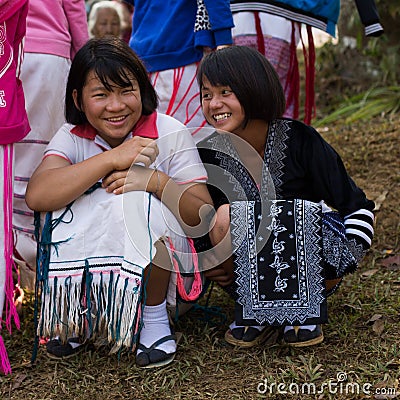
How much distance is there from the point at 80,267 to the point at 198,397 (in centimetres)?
56

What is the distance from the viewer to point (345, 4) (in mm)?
5672

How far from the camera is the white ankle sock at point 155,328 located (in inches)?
90.4

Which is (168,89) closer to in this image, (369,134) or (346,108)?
(369,134)

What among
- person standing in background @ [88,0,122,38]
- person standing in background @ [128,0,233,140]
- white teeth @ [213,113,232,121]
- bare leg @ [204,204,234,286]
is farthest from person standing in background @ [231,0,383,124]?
person standing in background @ [88,0,122,38]

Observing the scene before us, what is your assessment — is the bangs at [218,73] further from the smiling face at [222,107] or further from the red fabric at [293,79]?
the red fabric at [293,79]

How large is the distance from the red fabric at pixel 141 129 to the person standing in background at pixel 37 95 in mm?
389

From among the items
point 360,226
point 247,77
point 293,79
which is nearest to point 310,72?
point 293,79

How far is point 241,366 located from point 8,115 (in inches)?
42.6

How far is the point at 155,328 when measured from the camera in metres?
2.31

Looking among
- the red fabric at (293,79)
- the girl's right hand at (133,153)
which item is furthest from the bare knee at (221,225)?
the red fabric at (293,79)

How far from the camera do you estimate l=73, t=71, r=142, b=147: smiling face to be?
230cm

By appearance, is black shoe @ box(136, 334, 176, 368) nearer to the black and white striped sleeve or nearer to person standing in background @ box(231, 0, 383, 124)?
the black and white striped sleeve

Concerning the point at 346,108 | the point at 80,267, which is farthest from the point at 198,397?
the point at 346,108
